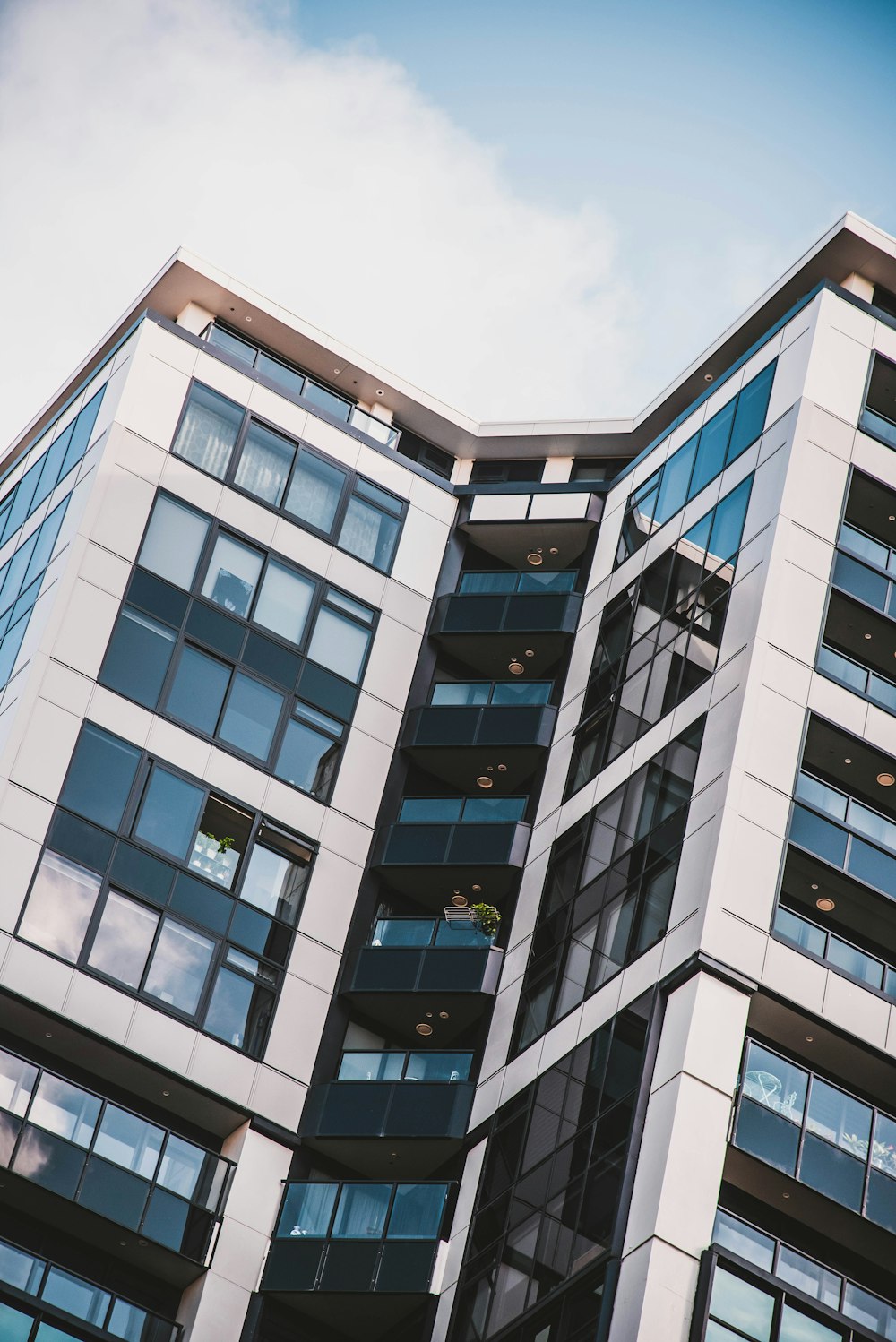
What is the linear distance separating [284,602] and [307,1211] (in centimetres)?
1311

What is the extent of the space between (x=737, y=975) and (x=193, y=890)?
11.4 meters

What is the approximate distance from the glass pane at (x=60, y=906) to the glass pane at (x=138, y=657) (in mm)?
4128

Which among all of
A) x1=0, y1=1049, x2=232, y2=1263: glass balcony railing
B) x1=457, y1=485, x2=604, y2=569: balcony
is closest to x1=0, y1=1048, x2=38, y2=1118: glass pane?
x1=0, y1=1049, x2=232, y2=1263: glass balcony railing

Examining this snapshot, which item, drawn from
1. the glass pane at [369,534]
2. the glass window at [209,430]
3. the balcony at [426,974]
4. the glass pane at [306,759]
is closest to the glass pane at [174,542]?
the glass window at [209,430]

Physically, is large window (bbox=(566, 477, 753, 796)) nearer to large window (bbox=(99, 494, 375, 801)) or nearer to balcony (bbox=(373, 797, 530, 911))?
balcony (bbox=(373, 797, 530, 911))

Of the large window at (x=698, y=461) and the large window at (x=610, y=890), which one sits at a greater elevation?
the large window at (x=698, y=461)

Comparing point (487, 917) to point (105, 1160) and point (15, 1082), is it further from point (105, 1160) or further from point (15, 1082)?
point (15, 1082)

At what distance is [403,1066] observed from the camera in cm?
3350

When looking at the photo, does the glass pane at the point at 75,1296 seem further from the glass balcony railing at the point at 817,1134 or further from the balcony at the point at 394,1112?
the glass balcony railing at the point at 817,1134

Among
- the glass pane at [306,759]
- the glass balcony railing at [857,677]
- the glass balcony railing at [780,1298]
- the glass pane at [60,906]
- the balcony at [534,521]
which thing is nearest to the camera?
the glass balcony railing at [780,1298]

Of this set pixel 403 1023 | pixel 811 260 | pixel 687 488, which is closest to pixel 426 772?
pixel 403 1023

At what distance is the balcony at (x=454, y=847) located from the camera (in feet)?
118

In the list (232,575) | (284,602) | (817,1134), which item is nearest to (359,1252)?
(817,1134)

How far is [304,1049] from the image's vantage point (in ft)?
111
